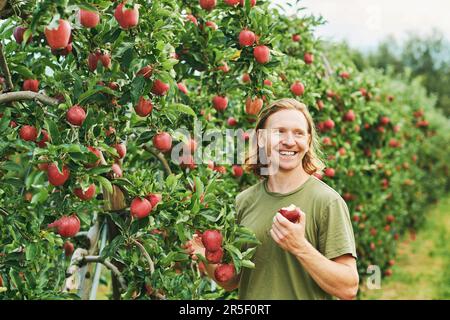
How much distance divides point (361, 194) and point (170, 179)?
3556mm

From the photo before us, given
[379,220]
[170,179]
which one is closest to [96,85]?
[170,179]

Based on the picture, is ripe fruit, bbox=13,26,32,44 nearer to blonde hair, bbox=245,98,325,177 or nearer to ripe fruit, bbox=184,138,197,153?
ripe fruit, bbox=184,138,197,153

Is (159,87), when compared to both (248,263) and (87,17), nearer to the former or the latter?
(87,17)

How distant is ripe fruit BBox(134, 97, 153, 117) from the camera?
6.90 ft

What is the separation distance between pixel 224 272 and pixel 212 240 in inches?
5.1

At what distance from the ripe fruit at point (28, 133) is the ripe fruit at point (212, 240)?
71 cm

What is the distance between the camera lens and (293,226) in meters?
1.73

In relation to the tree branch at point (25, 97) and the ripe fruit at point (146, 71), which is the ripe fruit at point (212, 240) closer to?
the ripe fruit at point (146, 71)

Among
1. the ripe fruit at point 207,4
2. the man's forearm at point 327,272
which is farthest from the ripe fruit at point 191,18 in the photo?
the man's forearm at point 327,272

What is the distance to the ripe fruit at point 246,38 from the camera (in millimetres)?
2477

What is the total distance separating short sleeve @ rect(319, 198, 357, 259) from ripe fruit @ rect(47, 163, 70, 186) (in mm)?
824

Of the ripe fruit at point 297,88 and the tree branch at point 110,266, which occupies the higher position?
the ripe fruit at point 297,88

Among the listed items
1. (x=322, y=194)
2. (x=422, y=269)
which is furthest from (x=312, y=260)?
(x=422, y=269)

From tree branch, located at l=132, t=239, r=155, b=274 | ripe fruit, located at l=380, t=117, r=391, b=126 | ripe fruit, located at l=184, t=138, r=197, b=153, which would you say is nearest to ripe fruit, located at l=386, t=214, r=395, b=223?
ripe fruit, located at l=380, t=117, r=391, b=126
